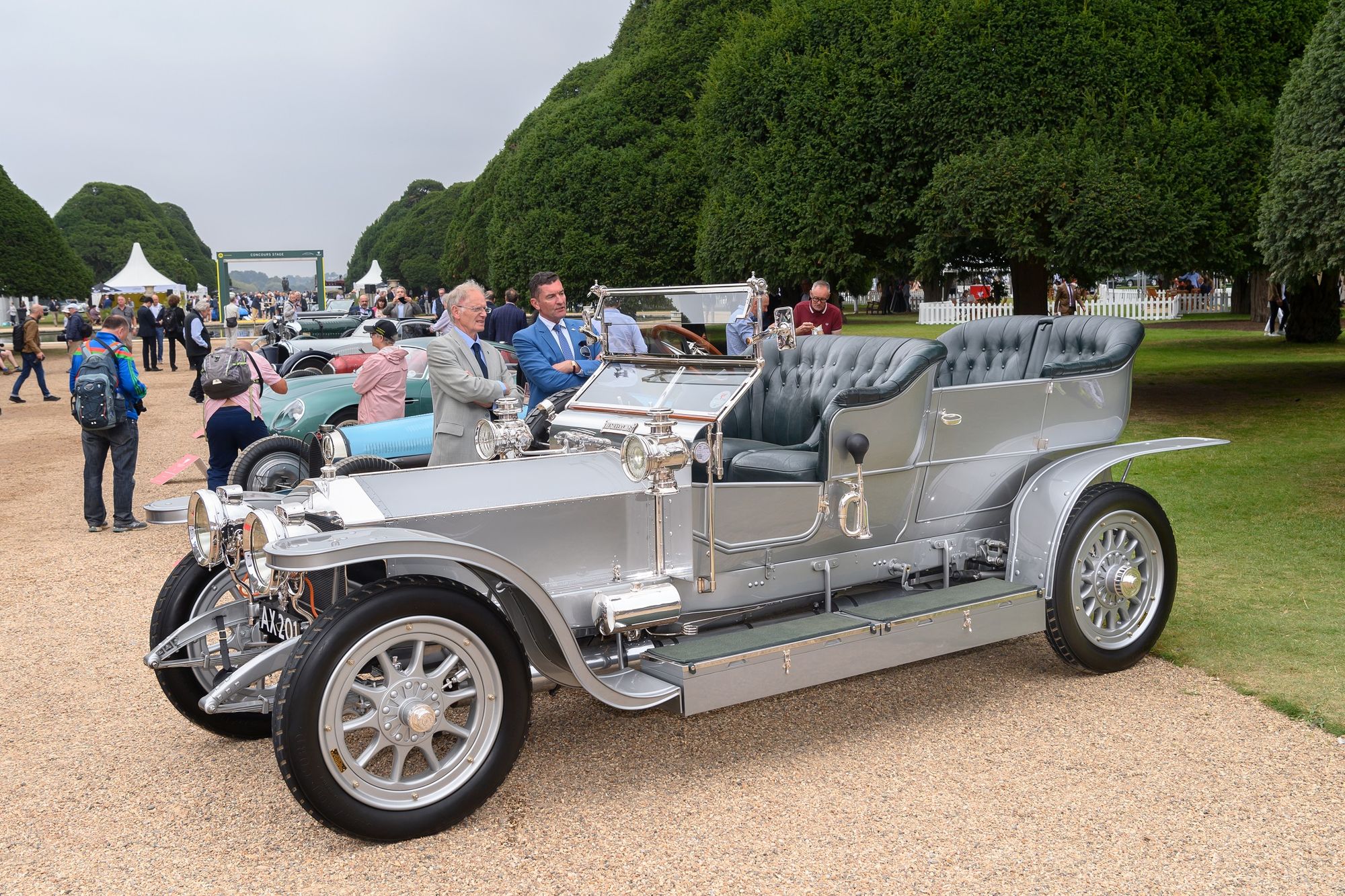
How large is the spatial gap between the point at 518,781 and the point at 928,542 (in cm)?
224

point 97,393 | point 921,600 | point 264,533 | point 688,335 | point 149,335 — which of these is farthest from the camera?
point 149,335

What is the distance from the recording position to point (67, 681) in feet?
18.1

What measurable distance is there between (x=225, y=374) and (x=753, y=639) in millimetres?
5657

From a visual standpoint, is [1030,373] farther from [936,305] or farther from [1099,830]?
[936,305]

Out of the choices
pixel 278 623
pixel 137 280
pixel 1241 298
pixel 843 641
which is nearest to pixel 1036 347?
pixel 843 641

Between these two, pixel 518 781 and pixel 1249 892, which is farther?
pixel 518 781

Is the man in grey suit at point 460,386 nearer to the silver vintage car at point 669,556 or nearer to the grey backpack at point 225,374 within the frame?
the silver vintage car at point 669,556

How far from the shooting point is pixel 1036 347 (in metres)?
6.02

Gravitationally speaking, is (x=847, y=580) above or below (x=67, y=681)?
above

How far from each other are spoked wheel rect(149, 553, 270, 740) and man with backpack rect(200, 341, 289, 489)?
4.13m

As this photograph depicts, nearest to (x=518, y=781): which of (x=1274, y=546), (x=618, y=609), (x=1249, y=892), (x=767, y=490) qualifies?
(x=618, y=609)

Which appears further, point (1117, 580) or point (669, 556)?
point (1117, 580)

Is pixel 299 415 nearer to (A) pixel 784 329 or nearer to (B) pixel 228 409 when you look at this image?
(B) pixel 228 409

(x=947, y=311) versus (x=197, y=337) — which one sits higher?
(x=947, y=311)
